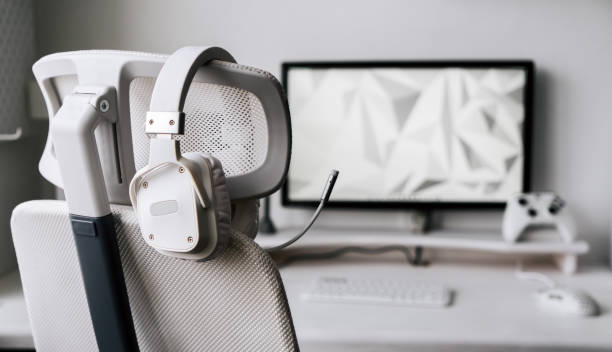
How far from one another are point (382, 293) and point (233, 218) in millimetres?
786

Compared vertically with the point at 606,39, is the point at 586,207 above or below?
below

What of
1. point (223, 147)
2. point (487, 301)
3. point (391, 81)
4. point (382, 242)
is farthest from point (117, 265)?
point (391, 81)

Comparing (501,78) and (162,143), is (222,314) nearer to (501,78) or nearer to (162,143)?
(162,143)

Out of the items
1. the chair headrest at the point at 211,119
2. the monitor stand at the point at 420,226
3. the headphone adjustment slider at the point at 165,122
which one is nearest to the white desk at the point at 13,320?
the chair headrest at the point at 211,119

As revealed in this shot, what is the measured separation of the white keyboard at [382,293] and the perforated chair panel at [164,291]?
0.73m

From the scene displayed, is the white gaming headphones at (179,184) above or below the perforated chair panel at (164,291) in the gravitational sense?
above

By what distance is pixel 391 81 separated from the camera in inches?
62.5

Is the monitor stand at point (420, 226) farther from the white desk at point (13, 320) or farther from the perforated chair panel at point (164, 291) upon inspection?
Result: the perforated chair panel at point (164, 291)

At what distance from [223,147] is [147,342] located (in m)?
0.22

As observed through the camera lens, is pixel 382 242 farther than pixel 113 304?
Yes

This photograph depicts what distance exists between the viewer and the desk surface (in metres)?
1.04

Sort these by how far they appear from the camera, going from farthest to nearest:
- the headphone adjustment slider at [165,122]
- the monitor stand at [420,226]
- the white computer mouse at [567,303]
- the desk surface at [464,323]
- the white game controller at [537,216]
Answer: the monitor stand at [420,226], the white game controller at [537,216], the white computer mouse at [567,303], the desk surface at [464,323], the headphone adjustment slider at [165,122]

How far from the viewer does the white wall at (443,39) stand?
1581 millimetres

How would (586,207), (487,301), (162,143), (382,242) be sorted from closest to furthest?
(162,143)
(487,301)
(382,242)
(586,207)
